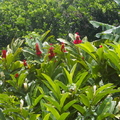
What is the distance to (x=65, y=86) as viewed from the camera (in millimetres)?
2129

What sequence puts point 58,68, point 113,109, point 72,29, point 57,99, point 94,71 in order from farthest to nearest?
point 72,29 → point 58,68 → point 94,71 → point 57,99 → point 113,109

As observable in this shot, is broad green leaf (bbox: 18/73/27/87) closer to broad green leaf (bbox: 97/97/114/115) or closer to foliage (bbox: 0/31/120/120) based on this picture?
foliage (bbox: 0/31/120/120)

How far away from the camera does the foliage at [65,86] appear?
6.50ft

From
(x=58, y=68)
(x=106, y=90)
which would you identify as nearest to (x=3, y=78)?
(x=58, y=68)

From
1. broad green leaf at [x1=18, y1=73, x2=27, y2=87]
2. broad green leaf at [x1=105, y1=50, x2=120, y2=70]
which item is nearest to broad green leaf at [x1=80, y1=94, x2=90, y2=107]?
broad green leaf at [x1=105, y1=50, x2=120, y2=70]

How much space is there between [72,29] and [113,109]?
668 cm

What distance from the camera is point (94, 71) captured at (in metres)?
2.38

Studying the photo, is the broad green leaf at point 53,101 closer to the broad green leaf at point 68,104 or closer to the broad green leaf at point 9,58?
the broad green leaf at point 68,104

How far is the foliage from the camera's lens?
198cm

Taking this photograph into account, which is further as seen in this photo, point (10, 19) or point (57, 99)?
point (10, 19)

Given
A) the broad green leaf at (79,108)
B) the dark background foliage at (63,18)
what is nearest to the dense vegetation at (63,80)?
the broad green leaf at (79,108)

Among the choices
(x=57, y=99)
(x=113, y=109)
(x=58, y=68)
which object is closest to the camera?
(x=113, y=109)

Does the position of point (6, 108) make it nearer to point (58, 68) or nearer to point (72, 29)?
point (58, 68)

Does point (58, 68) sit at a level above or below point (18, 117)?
above
